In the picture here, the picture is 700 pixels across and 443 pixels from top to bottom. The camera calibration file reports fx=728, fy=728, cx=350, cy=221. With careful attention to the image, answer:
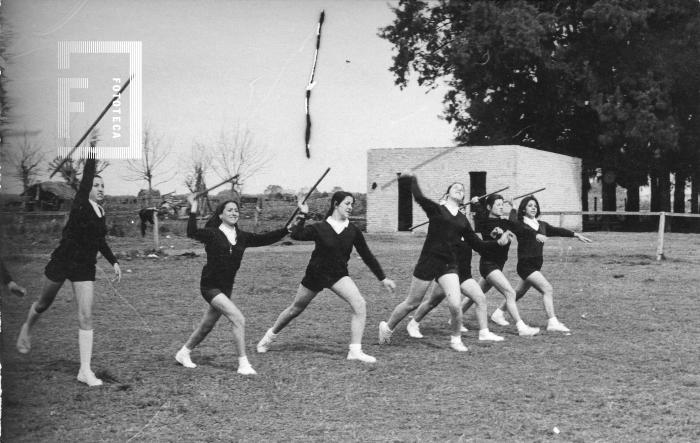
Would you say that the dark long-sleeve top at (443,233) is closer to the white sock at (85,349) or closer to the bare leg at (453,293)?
the bare leg at (453,293)

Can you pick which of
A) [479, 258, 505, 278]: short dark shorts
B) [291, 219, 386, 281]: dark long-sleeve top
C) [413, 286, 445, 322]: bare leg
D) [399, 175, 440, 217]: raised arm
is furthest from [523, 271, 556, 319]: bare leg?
[291, 219, 386, 281]: dark long-sleeve top

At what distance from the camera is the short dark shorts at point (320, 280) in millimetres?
7242

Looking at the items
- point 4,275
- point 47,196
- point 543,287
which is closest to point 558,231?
point 543,287

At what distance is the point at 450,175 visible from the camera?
2566 centimetres

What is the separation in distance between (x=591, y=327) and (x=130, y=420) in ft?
20.3

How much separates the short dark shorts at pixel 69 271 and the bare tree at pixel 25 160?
1053mm

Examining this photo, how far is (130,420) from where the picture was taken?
17.3 feet

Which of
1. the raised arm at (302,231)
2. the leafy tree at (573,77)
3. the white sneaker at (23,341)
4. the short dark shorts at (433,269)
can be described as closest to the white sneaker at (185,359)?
the white sneaker at (23,341)

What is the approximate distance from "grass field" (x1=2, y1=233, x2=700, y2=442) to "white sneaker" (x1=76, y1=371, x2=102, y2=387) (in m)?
0.07

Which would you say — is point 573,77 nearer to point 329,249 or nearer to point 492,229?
point 492,229

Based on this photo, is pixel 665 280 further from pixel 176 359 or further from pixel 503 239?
pixel 176 359

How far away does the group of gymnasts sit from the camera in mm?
6301

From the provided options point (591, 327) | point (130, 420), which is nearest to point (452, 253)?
point (591, 327)

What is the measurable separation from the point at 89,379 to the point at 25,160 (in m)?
2.35
